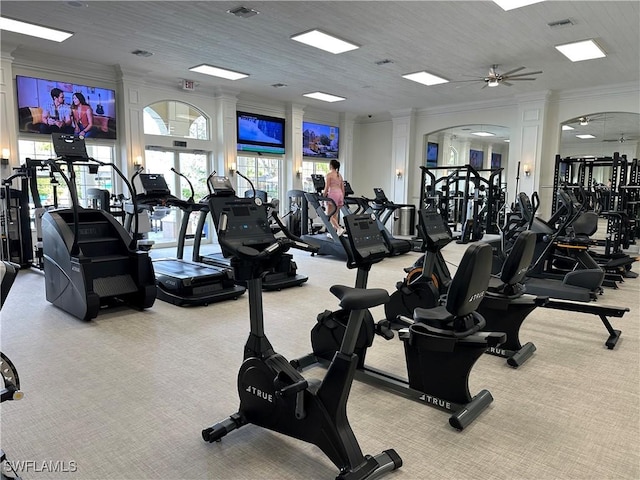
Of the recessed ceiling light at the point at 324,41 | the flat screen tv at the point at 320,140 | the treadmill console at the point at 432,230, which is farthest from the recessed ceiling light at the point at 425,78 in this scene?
the treadmill console at the point at 432,230

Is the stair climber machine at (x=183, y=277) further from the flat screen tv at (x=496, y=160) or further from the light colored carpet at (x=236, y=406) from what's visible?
the flat screen tv at (x=496, y=160)

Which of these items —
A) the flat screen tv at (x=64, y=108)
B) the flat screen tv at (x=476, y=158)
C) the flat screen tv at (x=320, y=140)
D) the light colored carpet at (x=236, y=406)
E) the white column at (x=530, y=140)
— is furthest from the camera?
the flat screen tv at (x=476, y=158)

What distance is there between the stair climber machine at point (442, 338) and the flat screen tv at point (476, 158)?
52.7 feet

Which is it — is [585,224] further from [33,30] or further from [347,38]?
[33,30]

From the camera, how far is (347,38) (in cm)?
652

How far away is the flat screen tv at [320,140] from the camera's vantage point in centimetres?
1261

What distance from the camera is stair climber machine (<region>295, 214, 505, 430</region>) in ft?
8.66

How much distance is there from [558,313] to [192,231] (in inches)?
314

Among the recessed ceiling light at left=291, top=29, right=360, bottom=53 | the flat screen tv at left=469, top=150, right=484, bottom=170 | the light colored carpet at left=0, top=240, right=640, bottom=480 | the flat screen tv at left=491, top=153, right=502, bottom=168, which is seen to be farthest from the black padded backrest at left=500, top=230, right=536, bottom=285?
the flat screen tv at left=491, top=153, right=502, bottom=168

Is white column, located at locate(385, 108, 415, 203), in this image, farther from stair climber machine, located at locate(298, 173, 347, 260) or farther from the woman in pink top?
the woman in pink top

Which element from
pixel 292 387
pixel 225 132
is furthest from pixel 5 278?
pixel 225 132

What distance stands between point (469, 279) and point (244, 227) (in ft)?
4.42

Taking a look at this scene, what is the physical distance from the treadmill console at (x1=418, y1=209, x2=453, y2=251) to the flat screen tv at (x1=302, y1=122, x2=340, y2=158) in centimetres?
852

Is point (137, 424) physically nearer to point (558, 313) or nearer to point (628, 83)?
point (558, 313)
